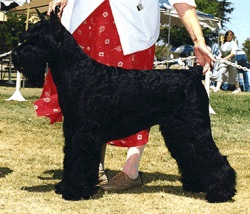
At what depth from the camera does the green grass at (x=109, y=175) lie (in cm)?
366

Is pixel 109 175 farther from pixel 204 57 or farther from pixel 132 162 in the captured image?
pixel 204 57

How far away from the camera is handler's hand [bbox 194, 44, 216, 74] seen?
149 inches

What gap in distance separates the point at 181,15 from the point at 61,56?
90 centimetres

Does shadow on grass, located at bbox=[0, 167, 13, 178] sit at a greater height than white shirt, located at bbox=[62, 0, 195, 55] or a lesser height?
lesser

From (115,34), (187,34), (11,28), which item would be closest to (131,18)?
(115,34)

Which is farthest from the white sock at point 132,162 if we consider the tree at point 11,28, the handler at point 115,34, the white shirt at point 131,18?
the tree at point 11,28

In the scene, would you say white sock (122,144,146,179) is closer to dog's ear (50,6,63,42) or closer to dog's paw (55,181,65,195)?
dog's paw (55,181,65,195)

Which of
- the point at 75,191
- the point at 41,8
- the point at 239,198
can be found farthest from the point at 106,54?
the point at 41,8

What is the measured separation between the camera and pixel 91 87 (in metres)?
3.66

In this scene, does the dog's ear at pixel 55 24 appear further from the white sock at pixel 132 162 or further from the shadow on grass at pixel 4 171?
the shadow on grass at pixel 4 171

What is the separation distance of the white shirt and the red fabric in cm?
4

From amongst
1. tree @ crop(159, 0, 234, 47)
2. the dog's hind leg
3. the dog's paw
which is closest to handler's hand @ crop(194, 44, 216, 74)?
the dog's hind leg

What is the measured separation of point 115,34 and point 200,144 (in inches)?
41.6


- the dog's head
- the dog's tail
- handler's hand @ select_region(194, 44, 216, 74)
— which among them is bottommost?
the dog's tail
